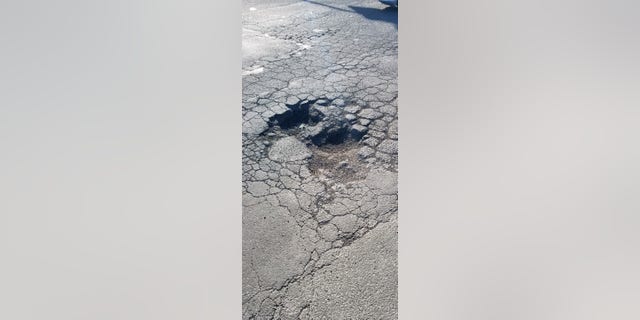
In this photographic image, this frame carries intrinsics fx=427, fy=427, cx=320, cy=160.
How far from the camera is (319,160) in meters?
1.31

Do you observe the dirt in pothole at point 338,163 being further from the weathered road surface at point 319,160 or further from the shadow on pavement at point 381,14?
the shadow on pavement at point 381,14

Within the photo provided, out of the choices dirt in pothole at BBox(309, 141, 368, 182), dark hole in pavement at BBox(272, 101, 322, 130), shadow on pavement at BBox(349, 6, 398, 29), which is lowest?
dirt in pothole at BBox(309, 141, 368, 182)

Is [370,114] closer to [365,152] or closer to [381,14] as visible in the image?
[365,152]

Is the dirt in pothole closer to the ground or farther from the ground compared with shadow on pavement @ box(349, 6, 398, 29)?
closer to the ground

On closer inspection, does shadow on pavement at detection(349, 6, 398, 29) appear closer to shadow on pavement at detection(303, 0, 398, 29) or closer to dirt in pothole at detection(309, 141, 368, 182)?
shadow on pavement at detection(303, 0, 398, 29)

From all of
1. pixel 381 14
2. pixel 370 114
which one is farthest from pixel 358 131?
pixel 381 14

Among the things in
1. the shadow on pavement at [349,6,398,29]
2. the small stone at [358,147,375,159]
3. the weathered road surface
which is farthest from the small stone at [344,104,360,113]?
the shadow on pavement at [349,6,398,29]

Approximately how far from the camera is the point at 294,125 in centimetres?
133

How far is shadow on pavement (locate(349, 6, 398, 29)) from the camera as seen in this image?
1.33 meters
